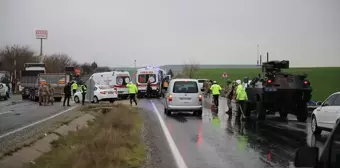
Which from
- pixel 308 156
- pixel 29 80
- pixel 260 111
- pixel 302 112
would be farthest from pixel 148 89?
pixel 308 156

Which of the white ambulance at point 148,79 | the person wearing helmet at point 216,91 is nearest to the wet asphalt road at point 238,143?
the person wearing helmet at point 216,91

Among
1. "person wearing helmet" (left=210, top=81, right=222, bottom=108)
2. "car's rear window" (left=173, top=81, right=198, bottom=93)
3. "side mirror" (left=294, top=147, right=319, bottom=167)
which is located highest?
"side mirror" (left=294, top=147, right=319, bottom=167)

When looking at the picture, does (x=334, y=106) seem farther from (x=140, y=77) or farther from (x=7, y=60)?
(x=7, y=60)

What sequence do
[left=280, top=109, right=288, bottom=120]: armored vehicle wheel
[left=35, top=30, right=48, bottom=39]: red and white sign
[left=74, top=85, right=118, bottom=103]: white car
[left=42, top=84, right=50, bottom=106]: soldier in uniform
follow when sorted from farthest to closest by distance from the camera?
1. [left=35, top=30, right=48, bottom=39]: red and white sign
2. [left=74, top=85, right=118, bottom=103]: white car
3. [left=42, top=84, right=50, bottom=106]: soldier in uniform
4. [left=280, top=109, right=288, bottom=120]: armored vehicle wheel

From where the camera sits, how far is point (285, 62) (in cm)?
2191

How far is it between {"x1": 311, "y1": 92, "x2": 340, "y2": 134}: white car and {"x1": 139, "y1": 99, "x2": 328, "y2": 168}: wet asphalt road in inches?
13.5

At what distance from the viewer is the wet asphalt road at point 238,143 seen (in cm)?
970

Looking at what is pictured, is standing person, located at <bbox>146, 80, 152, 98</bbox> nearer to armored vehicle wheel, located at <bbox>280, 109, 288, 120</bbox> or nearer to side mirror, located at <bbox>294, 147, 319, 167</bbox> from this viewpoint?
armored vehicle wheel, located at <bbox>280, 109, 288, 120</bbox>

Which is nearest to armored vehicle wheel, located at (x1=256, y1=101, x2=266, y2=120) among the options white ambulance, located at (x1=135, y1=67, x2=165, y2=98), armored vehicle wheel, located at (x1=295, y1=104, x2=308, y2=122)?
armored vehicle wheel, located at (x1=295, y1=104, x2=308, y2=122)

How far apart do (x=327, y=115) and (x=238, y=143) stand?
3.60 metres

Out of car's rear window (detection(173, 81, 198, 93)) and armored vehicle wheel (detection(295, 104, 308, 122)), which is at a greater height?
car's rear window (detection(173, 81, 198, 93))

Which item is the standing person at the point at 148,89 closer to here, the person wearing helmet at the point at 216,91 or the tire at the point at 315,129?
the person wearing helmet at the point at 216,91

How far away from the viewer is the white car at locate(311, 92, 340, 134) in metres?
13.9

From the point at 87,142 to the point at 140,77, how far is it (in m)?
36.4
